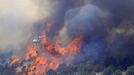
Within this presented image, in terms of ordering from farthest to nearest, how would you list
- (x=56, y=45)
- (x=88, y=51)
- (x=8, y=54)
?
(x=8, y=54)
(x=56, y=45)
(x=88, y=51)

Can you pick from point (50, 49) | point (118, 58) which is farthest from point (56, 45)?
point (118, 58)

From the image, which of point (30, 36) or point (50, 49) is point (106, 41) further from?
point (30, 36)

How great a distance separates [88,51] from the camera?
10162cm

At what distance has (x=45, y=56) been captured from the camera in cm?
10781

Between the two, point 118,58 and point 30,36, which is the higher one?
point 30,36

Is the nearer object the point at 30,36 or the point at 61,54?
the point at 61,54

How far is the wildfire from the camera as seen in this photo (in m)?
104

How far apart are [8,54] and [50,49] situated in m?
16.0

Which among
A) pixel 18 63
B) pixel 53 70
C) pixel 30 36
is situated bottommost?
pixel 53 70

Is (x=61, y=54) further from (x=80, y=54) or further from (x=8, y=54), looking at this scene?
(x=8, y=54)

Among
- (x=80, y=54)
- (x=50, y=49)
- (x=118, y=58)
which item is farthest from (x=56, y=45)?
(x=118, y=58)

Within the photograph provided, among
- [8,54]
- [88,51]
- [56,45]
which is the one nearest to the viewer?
[88,51]

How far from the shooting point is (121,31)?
10588cm

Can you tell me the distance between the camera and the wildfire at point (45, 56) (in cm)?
10431
